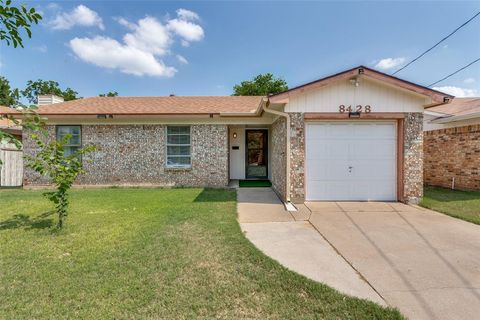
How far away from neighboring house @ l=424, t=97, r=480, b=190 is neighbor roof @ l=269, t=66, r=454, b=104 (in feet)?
12.7

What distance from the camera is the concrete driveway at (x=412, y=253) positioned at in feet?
9.64

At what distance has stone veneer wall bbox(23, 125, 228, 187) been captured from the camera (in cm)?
1102

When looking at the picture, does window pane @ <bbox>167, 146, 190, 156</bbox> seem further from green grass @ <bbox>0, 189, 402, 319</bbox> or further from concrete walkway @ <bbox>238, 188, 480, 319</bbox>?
green grass @ <bbox>0, 189, 402, 319</bbox>

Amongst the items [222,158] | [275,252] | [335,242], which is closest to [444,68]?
[222,158]

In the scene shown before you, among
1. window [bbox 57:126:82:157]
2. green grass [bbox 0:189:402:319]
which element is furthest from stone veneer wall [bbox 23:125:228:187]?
green grass [bbox 0:189:402:319]

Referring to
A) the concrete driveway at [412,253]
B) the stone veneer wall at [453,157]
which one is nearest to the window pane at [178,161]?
the concrete driveway at [412,253]

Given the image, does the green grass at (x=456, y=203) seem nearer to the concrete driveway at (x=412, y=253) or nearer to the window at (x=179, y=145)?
the concrete driveway at (x=412, y=253)

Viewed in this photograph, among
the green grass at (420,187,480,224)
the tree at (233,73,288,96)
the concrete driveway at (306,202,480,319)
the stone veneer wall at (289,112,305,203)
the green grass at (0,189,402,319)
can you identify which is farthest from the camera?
the tree at (233,73,288,96)

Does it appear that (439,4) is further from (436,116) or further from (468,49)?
(436,116)

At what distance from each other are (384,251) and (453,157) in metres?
8.68

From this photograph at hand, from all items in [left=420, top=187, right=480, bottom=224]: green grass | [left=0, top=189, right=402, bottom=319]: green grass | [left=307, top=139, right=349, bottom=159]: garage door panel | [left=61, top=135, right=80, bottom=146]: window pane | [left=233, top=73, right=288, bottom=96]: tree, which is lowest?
[left=0, top=189, right=402, bottom=319]: green grass

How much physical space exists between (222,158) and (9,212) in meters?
6.83

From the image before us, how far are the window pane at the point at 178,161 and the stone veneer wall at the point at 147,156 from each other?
26 centimetres

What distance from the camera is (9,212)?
6773 mm
